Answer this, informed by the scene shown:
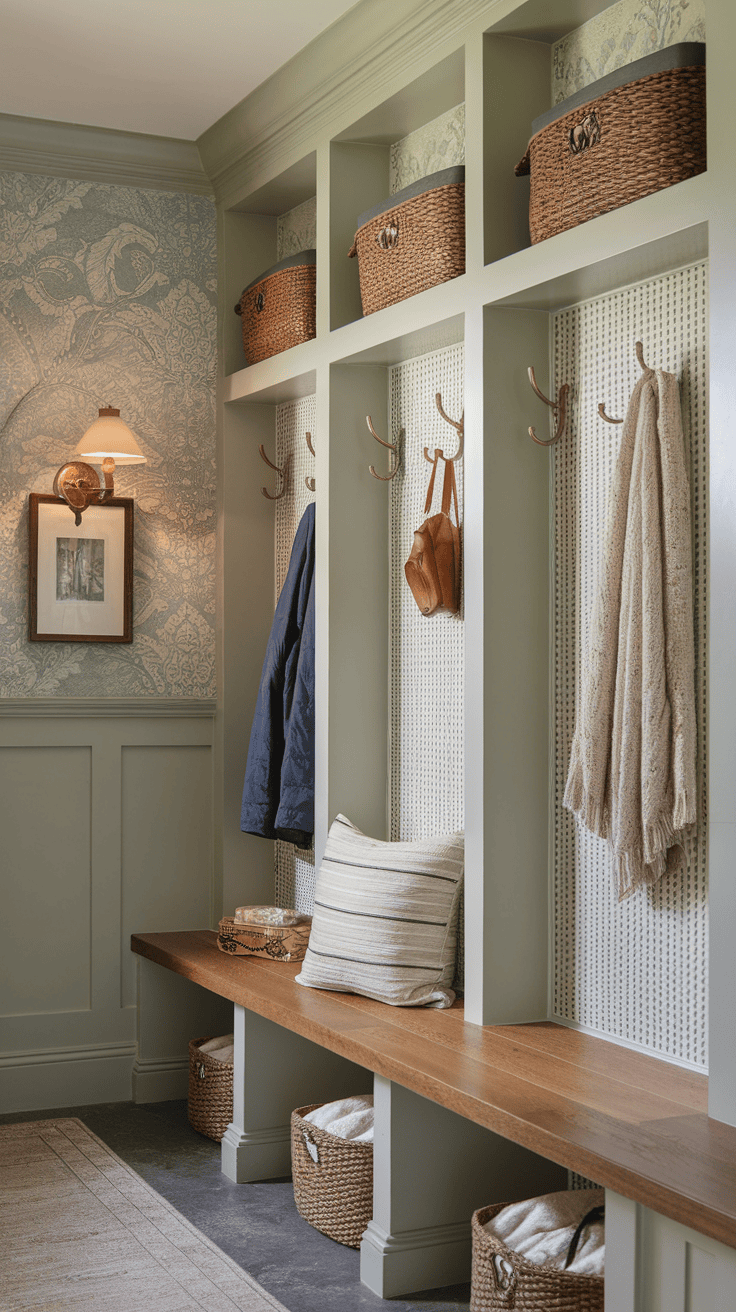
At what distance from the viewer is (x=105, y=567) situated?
3.94m

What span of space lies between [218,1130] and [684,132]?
268 cm

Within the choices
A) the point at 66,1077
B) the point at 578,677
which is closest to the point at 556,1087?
Answer: the point at 578,677

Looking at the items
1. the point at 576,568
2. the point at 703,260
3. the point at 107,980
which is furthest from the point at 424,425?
the point at 107,980

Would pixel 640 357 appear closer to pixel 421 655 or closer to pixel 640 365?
pixel 640 365

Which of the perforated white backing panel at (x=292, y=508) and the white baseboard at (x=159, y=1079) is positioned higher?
the perforated white backing panel at (x=292, y=508)

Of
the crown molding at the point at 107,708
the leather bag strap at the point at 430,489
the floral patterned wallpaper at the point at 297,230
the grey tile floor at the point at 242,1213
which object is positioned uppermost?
the floral patterned wallpaper at the point at 297,230

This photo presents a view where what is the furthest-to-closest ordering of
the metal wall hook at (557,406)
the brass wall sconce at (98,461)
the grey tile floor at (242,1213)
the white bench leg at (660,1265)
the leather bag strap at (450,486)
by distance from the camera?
the brass wall sconce at (98,461) → the leather bag strap at (450,486) → the metal wall hook at (557,406) → the grey tile floor at (242,1213) → the white bench leg at (660,1265)

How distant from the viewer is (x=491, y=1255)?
230 centimetres

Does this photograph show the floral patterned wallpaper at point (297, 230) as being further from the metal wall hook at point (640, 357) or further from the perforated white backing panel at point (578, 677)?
the metal wall hook at point (640, 357)

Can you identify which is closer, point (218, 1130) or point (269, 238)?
point (218, 1130)

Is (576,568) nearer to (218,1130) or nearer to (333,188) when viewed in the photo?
(333,188)

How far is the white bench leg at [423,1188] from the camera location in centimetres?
A: 264

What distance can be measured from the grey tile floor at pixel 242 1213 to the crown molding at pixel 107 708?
1153 millimetres

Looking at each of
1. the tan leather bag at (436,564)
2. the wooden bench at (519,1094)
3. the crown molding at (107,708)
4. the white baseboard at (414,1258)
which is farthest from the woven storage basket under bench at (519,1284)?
the crown molding at (107,708)
